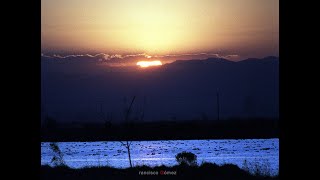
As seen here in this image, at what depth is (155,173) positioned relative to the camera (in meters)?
11.9

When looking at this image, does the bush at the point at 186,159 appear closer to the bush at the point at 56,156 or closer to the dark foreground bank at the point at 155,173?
the dark foreground bank at the point at 155,173

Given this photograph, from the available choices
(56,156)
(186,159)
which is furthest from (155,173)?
(56,156)

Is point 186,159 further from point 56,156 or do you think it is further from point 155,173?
point 155,173

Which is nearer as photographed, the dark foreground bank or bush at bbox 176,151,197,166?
the dark foreground bank

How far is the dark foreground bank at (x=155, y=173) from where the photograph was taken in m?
11.7

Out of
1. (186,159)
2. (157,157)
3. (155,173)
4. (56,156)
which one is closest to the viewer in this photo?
(155,173)

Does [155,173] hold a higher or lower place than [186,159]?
higher

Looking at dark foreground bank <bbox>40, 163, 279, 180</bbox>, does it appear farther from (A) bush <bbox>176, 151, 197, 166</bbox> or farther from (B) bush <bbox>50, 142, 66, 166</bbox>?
(A) bush <bbox>176, 151, 197, 166</bbox>

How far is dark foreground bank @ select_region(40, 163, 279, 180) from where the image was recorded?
11.7 m
